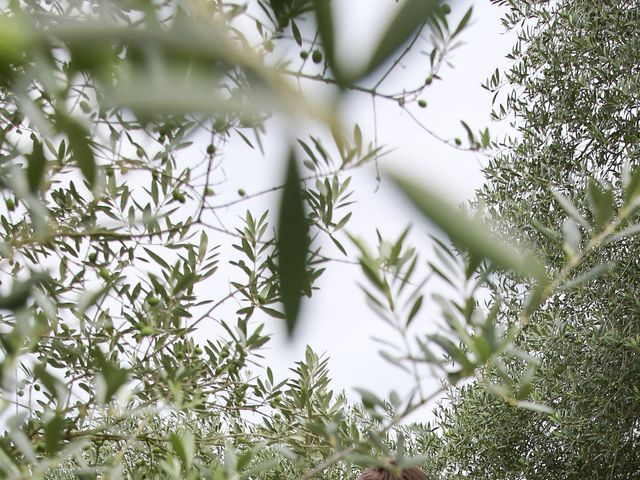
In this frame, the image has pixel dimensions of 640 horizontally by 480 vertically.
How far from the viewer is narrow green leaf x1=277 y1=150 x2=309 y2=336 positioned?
1.54 ft

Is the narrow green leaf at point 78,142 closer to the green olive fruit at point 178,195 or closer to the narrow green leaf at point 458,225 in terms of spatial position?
the narrow green leaf at point 458,225

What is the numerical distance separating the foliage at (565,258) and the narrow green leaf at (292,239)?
5.13 m

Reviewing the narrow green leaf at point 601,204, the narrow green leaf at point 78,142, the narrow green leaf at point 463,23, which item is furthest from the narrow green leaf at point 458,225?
the narrow green leaf at point 463,23

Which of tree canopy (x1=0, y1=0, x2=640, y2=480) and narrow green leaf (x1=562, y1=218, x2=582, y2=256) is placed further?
narrow green leaf (x1=562, y1=218, x2=582, y2=256)

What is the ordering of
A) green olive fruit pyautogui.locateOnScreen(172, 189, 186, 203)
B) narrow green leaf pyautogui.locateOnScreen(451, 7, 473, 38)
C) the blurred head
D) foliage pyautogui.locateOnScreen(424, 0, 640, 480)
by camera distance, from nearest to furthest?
narrow green leaf pyautogui.locateOnScreen(451, 7, 473, 38) → green olive fruit pyautogui.locateOnScreen(172, 189, 186, 203) → the blurred head → foliage pyautogui.locateOnScreen(424, 0, 640, 480)

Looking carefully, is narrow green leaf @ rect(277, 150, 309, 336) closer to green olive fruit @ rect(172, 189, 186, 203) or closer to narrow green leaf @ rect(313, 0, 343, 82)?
narrow green leaf @ rect(313, 0, 343, 82)

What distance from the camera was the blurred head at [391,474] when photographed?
2732 millimetres

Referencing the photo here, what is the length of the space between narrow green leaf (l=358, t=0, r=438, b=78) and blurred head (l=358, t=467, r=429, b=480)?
94.7 inches

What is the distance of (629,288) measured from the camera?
573cm

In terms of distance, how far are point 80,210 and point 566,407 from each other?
4.68m

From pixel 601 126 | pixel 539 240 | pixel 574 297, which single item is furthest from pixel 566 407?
pixel 601 126

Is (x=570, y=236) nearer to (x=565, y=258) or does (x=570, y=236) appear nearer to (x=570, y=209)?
(x=570, y=209)

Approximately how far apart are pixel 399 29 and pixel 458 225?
0.34ft

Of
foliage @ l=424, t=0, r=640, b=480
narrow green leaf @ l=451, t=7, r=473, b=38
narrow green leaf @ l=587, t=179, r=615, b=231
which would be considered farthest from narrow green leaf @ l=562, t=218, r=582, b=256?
foliage @ l=424, t=0, r=640, b=480
